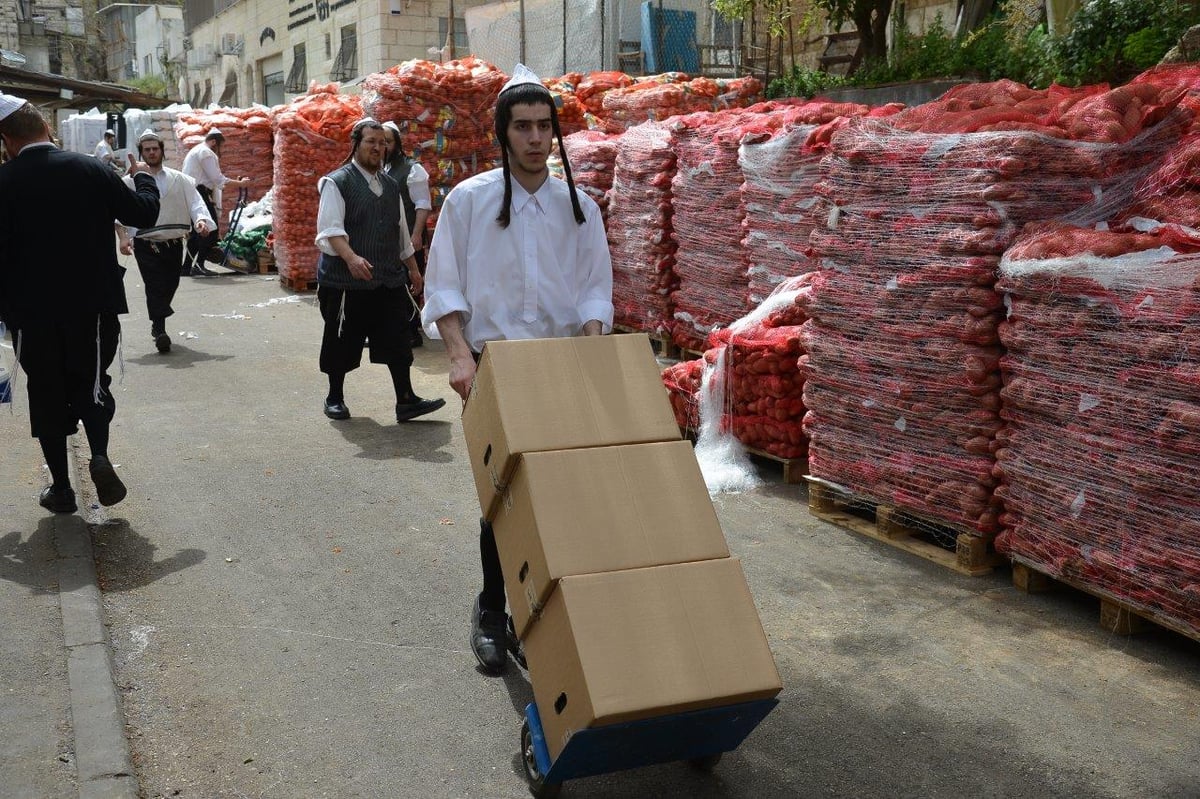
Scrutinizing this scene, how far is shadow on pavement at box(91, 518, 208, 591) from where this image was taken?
17.0 ft

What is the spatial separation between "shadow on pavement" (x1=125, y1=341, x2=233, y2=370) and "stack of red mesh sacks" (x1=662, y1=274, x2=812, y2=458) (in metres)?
5.19

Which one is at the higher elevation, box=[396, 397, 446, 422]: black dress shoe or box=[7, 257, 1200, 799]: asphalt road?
box=[396, 397, 446, 422]: black dress shoe

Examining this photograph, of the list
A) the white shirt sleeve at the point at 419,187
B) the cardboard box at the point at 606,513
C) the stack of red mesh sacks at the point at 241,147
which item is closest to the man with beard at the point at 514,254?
the cardboard box at the point at 606,513

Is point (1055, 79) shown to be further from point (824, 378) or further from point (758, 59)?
point (758, 59)

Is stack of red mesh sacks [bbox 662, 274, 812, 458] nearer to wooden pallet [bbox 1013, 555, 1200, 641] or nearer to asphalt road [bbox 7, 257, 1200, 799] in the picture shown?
asphalt road [bbox 7, 257, 1200, 799]

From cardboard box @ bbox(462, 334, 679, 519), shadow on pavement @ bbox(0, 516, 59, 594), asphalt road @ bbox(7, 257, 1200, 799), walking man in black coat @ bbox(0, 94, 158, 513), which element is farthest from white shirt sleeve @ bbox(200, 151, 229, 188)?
cardboard box @ bbox(462, 334, 679, 519)

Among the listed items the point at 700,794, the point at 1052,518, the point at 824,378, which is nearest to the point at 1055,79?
the point at 824,378

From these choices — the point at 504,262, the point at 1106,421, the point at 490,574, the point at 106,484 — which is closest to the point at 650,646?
the point at 490,574

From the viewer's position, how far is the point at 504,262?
13.0 ft

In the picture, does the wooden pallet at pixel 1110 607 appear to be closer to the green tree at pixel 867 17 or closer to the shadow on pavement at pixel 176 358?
the shadow on pavement at pixel 176 358

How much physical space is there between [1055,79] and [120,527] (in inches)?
404

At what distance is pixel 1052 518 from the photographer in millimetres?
4711

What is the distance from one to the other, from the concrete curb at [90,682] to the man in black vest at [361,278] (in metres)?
2.93

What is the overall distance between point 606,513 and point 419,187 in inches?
299
